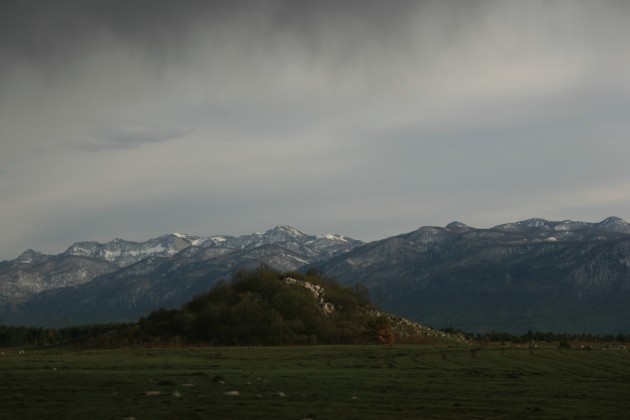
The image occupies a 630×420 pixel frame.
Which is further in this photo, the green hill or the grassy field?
the green hill

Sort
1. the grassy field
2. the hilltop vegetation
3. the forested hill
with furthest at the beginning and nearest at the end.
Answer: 1. the hilltop vegetation
2. the forested hill
3. the grassy field

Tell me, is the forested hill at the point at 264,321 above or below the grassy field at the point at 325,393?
above

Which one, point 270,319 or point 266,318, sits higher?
point 266,318

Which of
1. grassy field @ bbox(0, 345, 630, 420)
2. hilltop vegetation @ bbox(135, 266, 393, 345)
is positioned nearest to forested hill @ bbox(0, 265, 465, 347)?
hilltop vegetation @ bbox(135, 266, 393, 345)

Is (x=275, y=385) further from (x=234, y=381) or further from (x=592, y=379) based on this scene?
(x=592, y=379)

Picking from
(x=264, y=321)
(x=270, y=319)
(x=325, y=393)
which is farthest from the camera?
(x=270, y=319)

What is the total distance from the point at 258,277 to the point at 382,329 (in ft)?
94.2

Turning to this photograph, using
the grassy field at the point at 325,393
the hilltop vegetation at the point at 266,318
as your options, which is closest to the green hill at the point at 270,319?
the hilltop vegetation at the point at 266,318

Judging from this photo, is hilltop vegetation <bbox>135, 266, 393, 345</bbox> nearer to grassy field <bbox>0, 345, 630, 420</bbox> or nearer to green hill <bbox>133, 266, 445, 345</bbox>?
green hill <bbox>133, 266, 445, 345</bbox>

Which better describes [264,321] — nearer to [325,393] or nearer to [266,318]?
[266,318]

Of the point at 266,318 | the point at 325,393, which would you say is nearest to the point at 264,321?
the point at 266,318

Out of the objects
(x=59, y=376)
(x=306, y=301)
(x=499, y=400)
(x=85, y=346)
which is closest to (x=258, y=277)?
(x=306, y=301)

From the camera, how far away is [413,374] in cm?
5469

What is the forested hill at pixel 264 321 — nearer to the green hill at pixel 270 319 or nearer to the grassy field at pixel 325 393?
the green hill at pixel 270 319
